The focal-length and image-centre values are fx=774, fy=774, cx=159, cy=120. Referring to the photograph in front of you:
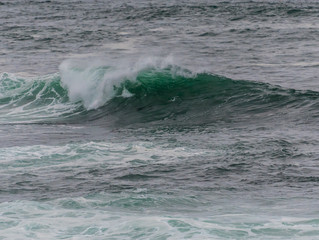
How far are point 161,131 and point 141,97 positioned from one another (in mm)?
5850

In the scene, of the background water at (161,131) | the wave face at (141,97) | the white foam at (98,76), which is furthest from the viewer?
the white foam at (98,76)

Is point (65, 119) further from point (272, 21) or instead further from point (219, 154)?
point (272, 21)

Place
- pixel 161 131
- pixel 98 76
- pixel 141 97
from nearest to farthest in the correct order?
1. pixel 161 131
2. pixel 141 97
3. pixel 98 76

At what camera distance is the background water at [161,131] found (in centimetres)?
1252

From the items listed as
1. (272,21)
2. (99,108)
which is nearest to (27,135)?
(99,108)

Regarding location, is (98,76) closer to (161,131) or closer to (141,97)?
(141,97)

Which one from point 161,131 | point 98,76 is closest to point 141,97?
point 98,76

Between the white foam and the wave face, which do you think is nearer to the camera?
the wave face

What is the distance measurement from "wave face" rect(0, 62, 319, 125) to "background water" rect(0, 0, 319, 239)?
62mm

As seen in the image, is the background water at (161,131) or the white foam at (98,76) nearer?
the background water at (161,131)

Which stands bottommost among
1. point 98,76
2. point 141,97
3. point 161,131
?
point 141,97

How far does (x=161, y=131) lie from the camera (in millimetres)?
20062

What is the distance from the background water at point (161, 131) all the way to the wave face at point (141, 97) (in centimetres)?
6

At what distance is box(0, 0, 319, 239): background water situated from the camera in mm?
12516
